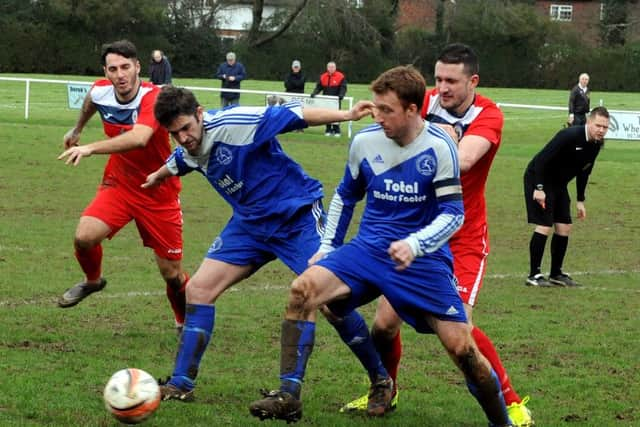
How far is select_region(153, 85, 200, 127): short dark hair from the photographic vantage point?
6.17 meters

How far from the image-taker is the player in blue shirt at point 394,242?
5551 millimetres

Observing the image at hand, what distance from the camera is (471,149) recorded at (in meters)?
6.20

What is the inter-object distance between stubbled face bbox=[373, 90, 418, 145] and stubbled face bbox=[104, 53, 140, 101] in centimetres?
307

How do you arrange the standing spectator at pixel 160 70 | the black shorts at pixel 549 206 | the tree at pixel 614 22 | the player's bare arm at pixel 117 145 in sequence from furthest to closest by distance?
1. the tree at pixel 614 22
2. the standing spectator at pixel 160 70
3. the black shorts at pixel 549 206
4. the player's bare arm at pixel 117 145

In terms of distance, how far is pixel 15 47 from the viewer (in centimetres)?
5500

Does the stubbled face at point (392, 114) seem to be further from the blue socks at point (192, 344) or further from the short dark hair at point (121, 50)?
the short dark hair at point (121, 50)

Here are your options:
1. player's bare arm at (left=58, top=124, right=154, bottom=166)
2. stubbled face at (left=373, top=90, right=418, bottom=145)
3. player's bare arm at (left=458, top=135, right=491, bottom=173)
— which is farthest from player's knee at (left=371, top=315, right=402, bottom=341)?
player's bare arm at (left=58, top=124, right=154, bottom=166)

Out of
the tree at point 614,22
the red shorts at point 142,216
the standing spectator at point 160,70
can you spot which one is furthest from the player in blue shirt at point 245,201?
the tree at point 614,22

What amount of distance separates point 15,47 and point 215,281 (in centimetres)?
5121

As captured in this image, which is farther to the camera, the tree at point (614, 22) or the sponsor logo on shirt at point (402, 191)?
the tree at point (614, 22)

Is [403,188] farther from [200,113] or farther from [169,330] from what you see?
[169,330]

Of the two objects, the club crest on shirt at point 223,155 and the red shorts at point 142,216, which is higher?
the club crest on shirt at point 223,155

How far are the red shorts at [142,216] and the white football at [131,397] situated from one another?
2.75 meters

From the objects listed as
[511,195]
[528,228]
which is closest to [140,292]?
[528,228]
